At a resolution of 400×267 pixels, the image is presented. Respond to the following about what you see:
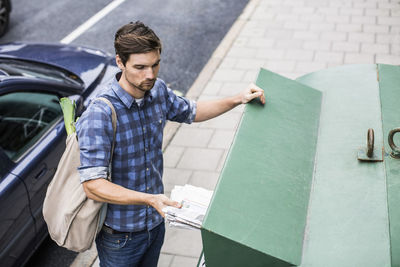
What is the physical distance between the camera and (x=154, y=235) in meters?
2.93

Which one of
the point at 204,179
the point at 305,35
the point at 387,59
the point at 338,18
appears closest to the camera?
the point at 204,179

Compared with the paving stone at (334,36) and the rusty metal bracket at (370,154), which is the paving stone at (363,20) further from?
the rusty metal bracket at (370,154)

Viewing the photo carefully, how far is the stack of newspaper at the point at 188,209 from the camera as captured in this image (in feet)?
7.17

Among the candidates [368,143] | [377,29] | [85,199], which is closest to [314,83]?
[368,143]

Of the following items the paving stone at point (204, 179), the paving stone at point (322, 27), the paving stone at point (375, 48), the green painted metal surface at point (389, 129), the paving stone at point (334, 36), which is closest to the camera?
the green painted metal surface at point (389, 129)

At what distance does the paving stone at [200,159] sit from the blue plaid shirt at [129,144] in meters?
2.36

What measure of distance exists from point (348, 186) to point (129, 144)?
1.14 metres

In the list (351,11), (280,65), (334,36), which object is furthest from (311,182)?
(351,11)

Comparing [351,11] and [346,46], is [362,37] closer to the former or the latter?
[346,46]

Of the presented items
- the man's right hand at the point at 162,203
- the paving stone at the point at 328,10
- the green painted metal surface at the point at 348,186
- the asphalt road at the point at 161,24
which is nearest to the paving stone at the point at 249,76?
the asphalt road at the point at 161,24

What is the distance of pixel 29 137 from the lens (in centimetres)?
425

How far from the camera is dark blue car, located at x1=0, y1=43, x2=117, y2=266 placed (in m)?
3.82

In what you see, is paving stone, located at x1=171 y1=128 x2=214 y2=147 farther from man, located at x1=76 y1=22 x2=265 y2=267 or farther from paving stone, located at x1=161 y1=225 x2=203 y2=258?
man, located at x1=76 y1=22 x2=265 y2=267

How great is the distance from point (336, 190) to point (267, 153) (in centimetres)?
39
